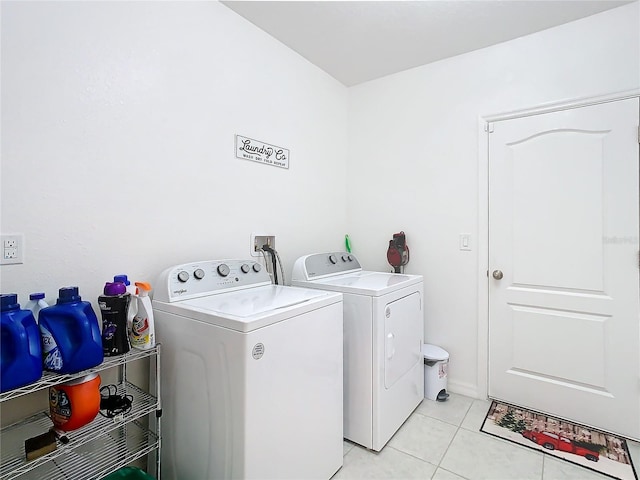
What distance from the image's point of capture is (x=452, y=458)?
1.76 metres

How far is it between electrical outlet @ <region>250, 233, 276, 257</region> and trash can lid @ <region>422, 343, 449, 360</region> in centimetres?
137

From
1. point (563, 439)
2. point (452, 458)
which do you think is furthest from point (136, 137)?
point (563, 439)

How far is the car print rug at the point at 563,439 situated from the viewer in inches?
66.8

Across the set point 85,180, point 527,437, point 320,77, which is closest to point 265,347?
point 85,180

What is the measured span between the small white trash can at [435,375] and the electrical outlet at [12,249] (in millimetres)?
2342

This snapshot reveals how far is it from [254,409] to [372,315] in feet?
2.62

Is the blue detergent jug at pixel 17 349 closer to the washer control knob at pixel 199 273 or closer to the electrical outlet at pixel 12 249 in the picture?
the electrical outlet at pixel 12 249

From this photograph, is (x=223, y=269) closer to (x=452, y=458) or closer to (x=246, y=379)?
(x=246, y=379)

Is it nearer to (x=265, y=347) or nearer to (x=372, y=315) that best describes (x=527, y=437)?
(x=372, y=315)

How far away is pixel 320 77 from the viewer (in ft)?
8.89

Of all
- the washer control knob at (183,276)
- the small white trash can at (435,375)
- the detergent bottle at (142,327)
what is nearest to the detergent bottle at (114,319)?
the detergent bottle at (142,327)

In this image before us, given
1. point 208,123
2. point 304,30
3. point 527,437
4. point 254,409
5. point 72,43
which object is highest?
point 304,30

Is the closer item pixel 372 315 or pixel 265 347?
pixel 265 347

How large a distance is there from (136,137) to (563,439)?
9.31 ft
